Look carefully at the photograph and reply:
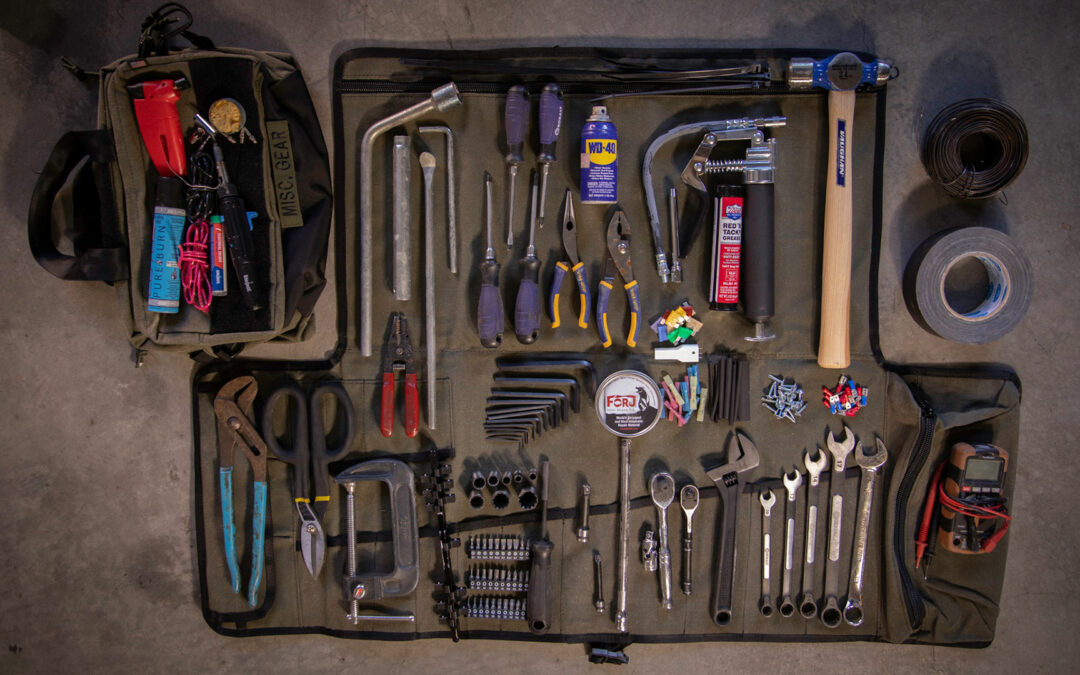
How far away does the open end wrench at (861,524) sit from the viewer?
224 centimetres

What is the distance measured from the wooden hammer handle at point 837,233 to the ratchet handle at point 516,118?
1104mm

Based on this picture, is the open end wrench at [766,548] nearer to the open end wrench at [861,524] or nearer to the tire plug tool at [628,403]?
the open end wrench at [861,524]

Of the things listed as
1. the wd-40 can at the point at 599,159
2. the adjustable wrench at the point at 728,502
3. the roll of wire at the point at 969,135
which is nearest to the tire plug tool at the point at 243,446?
the wd-40 can at the point at 599,159

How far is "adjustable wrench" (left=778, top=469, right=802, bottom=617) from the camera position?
7.39 ft

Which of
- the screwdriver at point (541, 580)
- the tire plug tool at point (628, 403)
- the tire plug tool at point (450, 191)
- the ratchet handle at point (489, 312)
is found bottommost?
the screwdriver at point (541, 580)

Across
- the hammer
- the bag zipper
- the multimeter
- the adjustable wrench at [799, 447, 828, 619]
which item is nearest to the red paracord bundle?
the hammer

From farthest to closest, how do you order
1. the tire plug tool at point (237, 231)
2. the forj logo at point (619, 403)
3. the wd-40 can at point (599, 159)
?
the forj logo at point (619, 403) → the wd-40 can at point (599, 159) → the tire plug tool at point (237, 231)

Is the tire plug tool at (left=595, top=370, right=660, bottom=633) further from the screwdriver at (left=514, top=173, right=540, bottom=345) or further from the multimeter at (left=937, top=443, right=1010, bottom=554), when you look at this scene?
the multimeter at (left=937, top=443, right=1010, bottom=554)

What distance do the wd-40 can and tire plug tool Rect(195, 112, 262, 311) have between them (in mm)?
1166

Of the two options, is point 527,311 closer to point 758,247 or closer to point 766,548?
point 758,247

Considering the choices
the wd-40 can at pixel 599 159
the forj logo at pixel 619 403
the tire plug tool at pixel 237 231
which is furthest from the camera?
the forj logo at pixel 619 403

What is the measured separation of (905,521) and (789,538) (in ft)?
1.51

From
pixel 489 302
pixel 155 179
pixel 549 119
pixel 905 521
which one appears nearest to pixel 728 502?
pixel 905 521

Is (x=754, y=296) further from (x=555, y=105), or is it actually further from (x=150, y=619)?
(x=150, y=619)
